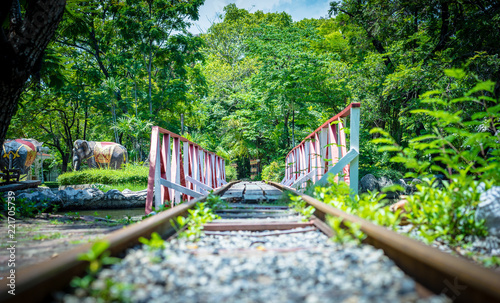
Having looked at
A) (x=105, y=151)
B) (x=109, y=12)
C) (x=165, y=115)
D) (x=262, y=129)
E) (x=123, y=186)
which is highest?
(x=109, y=12)

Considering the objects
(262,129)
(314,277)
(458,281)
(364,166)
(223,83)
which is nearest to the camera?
(458,281)

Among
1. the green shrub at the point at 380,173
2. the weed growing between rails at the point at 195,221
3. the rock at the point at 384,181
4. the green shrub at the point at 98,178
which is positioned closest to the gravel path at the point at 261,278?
the weed growing between rails at the point at 195,221

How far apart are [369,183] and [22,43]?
1130cm

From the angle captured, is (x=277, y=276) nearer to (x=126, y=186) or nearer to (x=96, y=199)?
(x=96, y=199)

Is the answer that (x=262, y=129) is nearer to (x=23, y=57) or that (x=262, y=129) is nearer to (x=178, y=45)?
(x=178, y=45)

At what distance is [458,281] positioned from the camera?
1.09 meters

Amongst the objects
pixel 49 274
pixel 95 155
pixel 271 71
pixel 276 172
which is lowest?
pixel 276 172

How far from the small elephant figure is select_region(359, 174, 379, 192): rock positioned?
44.5ft

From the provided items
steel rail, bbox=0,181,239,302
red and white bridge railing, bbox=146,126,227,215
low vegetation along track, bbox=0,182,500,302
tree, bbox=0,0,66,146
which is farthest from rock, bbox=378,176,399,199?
steel rail, bbox=0,181,239,302

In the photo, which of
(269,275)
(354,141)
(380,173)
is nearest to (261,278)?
(269,275)

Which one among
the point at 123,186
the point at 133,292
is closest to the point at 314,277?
the point at 133,292

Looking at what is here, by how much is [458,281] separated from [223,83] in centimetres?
2581

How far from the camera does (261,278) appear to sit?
1.30 m

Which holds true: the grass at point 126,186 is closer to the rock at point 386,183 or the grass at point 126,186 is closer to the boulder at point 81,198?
the boulder at point 81,198
